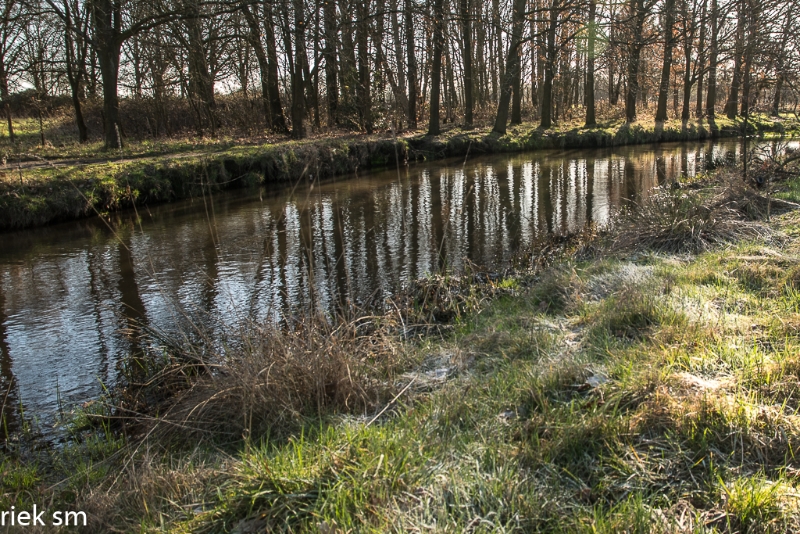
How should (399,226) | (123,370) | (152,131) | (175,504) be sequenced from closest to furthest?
(175,504)
(123,370)
(399,226)
(152,131)

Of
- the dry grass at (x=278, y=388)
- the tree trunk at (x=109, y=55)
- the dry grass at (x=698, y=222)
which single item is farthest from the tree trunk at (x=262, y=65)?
the dry grass at (x=278, y=388)

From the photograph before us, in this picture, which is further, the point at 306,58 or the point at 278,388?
the point at 306,58

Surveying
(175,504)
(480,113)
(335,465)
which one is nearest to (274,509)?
(335,465)

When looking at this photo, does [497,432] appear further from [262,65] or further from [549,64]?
[549,64]

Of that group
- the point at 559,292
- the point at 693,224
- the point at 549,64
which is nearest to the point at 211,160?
the point at 559,292

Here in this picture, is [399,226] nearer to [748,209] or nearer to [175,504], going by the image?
[748,209]

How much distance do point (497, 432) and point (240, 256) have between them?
6940mm

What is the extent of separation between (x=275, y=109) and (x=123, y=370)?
1840 centimetres

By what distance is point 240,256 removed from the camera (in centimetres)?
888

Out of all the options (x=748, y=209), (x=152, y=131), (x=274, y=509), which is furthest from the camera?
(x=152, y=131)

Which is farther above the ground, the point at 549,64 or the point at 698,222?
the point at 549,64

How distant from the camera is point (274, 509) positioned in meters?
2.25

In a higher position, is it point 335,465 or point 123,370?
point 335,465

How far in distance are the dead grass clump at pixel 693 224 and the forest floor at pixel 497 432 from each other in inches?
47.0
